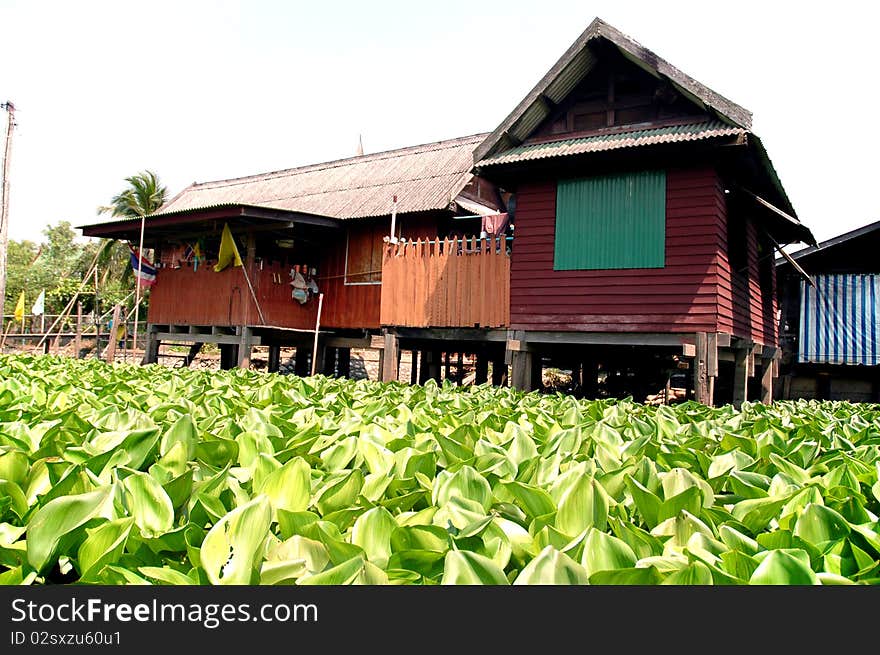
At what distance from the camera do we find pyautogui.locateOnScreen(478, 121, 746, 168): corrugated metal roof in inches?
389

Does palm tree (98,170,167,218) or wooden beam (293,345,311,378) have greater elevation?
palm tree (98,170,167,218)

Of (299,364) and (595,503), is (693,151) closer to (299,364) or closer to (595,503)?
(595,503)

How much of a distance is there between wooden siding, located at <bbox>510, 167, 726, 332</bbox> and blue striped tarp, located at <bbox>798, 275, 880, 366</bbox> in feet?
26.4

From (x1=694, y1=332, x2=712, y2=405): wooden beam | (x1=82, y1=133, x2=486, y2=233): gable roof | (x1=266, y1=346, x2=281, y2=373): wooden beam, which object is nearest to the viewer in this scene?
(x1=694, y1=332, x2=712, y2=405): wooden beam

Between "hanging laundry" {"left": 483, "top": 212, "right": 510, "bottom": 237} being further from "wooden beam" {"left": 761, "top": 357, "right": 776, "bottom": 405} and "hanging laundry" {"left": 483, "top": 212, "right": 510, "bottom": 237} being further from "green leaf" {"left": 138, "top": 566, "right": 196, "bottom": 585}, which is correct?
"green leaf" {"left": 138, "top": 566, "right": 196, "bottom": 585}

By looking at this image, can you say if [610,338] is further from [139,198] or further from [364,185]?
[139,198]

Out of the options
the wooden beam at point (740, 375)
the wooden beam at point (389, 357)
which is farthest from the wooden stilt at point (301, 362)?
the wooden beam at point (740, 375)

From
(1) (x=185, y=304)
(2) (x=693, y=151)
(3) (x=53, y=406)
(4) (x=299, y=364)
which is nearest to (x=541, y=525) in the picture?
(3) (x=53, y=406)

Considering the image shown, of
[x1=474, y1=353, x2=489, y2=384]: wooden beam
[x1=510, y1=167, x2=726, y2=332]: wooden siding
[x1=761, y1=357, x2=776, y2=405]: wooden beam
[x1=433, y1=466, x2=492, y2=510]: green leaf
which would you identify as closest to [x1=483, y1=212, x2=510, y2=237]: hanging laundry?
[x1=510, y1=167, x2=726, y2=332]: wooden siding

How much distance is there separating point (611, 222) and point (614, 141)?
1.32 metres

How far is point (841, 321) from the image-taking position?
16375 mm

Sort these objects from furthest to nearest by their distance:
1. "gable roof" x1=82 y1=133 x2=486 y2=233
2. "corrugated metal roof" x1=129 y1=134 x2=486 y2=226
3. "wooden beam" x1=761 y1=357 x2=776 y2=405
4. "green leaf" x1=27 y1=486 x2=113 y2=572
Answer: "corrugated metal roof" x1=129 y1=134 x2=486 y2=226
"gable roof" x1=82 y1=133 x2=486 y2=233
"wooden beam" x1=761 y1=357 x2=776 y2=405
"green leaf" x1=27 y1=486 x2=113 y2=572

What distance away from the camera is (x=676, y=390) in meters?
23.9

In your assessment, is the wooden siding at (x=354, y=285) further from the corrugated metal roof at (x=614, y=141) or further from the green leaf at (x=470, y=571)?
the green leaf at (x=470, y=571)
